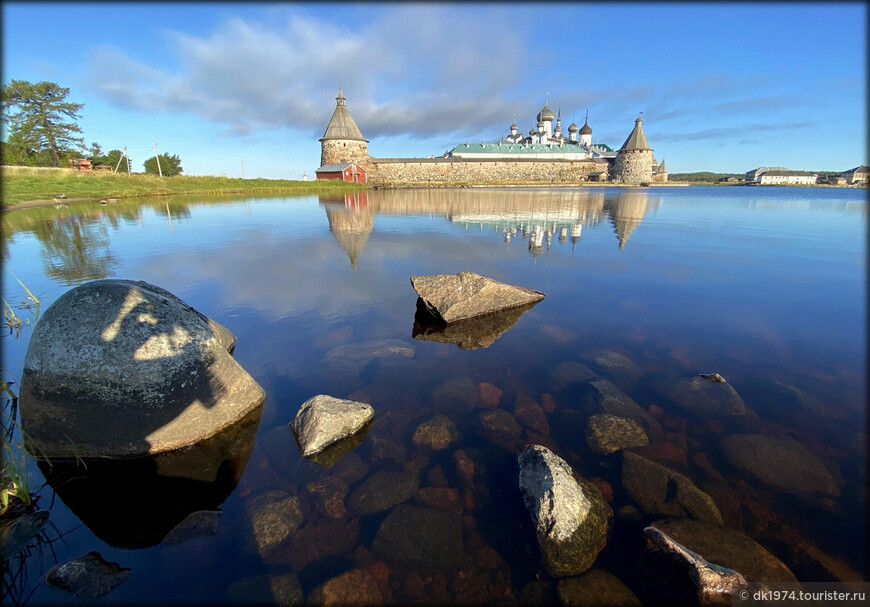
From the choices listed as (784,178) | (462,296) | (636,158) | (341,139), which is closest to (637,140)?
(636,158)

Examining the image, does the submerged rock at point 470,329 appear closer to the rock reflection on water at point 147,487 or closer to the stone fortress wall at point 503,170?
the rock reflection on water at point 147,487

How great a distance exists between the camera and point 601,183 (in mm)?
91250

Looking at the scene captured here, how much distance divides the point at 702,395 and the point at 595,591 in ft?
12.4

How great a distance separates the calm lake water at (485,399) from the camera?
10.5 feet

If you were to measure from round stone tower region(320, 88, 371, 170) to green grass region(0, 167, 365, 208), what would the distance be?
785 inches

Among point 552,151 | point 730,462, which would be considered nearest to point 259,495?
point 730,462

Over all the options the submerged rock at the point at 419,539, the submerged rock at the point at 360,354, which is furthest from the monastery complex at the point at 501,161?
the submerged rock at the point at 419,539

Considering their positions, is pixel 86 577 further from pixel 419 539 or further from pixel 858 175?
pixel 858 175

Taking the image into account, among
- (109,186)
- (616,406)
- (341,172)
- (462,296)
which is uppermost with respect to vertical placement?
(341,172)

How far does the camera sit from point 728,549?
3.19m

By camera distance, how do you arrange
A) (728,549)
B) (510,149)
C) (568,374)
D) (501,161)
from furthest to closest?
(510,149) → (501,161) → (568,374) → (728,549)

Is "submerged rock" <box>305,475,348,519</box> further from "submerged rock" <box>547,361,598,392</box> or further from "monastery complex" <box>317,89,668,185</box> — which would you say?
"monastery complex" <box>317,89,668,185</box>

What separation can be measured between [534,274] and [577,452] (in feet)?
26.6

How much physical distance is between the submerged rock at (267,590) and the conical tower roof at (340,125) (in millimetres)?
87661
